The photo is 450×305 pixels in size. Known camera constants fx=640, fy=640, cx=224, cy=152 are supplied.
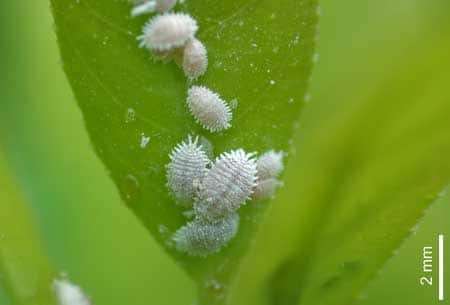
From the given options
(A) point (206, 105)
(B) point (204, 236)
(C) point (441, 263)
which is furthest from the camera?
(C) point (441, 263)

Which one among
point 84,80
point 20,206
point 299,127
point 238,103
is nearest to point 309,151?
point 299,127

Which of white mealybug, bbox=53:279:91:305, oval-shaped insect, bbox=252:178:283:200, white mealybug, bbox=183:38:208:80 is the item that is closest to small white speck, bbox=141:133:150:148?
white mealybug, bbox=183:38:208:80

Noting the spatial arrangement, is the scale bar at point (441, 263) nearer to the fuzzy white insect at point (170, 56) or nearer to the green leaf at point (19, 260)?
the fuzzy white insect at point (170, 56)

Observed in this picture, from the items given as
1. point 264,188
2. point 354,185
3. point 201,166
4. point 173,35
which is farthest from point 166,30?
point 354,185

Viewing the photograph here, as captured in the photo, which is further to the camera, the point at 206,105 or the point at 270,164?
the point at 270,164

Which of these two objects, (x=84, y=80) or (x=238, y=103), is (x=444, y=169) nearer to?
(x=238, y=103)

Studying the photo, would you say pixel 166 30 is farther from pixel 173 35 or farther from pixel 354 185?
pixel 354 185

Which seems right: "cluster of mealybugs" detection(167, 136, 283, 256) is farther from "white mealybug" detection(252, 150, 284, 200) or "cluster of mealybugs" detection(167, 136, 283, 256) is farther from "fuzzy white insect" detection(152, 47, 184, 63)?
"fuzzy white insect" detection(152, 47, 184, 63)

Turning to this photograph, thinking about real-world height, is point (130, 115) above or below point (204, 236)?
above
